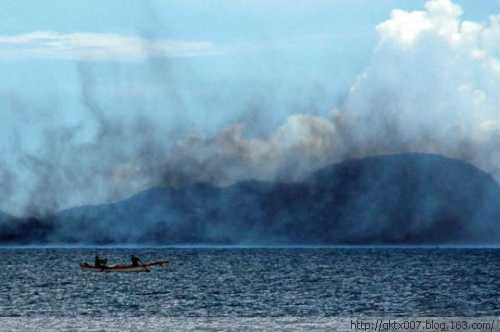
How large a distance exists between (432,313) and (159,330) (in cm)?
3360

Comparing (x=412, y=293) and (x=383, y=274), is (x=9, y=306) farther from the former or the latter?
(x=383, y=274)

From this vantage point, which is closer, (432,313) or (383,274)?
(432,313)

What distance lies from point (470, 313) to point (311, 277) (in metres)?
61.0

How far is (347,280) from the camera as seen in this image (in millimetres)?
136625

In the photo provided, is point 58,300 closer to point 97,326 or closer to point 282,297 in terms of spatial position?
point 282,297

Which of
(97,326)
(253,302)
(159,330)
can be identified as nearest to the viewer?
(159,330)

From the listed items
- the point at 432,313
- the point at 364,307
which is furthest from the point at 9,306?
the point at 432,313

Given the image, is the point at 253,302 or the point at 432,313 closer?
the point at 432,313

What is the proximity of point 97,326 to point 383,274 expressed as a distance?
A: 98532 mm

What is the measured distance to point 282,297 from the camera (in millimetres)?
104250

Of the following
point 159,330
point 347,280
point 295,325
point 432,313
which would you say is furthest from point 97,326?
point 347,280

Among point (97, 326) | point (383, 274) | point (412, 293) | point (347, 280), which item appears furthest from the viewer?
point (383, 274)

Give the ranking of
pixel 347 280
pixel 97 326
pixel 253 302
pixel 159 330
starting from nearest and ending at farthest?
pixel 159 330, pixel 97 326, pixel 253 302, pixel 347 280

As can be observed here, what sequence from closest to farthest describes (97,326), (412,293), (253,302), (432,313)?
1. (97,326)
2. (432,313)
3. (253,302)
4. (412,293)
